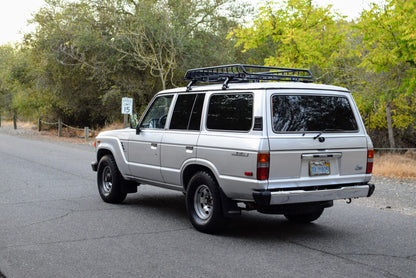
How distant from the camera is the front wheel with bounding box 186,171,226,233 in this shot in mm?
6285

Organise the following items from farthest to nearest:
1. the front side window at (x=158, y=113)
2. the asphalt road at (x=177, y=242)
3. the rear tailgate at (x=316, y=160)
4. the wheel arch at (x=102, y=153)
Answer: the wheel arch at (x=102, y=153)
the front side window at (x=158, y=113)
the rear tailgate at (x=316, y=160)
the asphalt road at (x=177, y=242)

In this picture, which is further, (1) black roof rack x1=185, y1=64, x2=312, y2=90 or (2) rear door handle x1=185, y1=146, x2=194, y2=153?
(2) rear door handle x1=185, y1=146, x2=194, y2=153

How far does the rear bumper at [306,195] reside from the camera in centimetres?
567

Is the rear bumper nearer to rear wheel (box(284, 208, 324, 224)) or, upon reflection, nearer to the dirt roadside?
rear wheel (box(284, 208, 324, 224))

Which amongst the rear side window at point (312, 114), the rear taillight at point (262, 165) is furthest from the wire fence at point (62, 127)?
the rear taillight at point (262, 165)

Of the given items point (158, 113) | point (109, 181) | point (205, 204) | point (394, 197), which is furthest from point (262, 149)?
point (394, 197)

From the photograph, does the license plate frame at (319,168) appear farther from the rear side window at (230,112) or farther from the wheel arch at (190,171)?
the wheel arch at (190,171)

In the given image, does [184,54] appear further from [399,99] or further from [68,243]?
[68,243]

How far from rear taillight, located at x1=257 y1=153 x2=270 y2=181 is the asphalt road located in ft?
2.80

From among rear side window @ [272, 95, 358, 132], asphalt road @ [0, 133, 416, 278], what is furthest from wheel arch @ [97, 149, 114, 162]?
rear side window @ [272, 95, 358, 132]

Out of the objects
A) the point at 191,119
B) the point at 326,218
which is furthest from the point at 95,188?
the point at 326,218

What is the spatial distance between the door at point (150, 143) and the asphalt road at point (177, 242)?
2.20ft

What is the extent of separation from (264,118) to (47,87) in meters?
24.1

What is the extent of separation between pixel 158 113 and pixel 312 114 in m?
Result: 2.59
